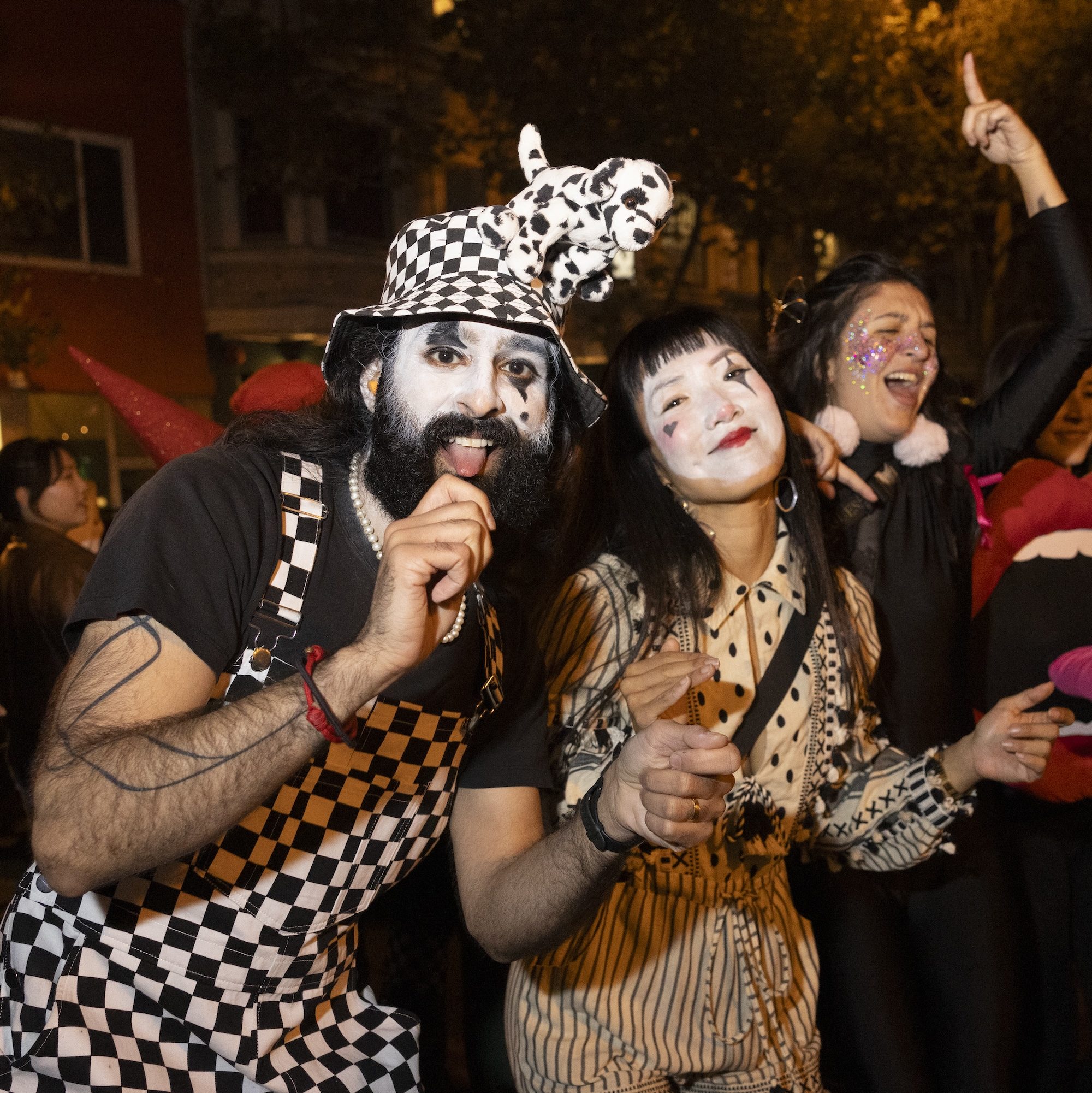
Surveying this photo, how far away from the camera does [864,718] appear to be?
7.69 feet

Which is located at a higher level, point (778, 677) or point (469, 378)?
point (469, 378)

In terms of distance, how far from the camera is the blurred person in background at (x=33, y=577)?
4.00 metres

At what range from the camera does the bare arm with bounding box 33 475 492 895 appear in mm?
1279

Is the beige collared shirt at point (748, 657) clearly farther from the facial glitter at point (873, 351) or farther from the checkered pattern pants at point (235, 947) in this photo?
the facial glitter at point (873, 351)

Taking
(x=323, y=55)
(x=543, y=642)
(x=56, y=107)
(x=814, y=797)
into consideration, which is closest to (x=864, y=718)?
(x=814, y=797)

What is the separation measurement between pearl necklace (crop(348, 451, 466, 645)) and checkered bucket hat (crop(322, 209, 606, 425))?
212 mm

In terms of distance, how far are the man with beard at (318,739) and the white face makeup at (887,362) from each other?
1.28m

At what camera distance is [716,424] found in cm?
218

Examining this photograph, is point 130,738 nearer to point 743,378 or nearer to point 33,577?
point 743,378

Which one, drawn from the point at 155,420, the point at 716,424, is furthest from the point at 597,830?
the point at 155,420

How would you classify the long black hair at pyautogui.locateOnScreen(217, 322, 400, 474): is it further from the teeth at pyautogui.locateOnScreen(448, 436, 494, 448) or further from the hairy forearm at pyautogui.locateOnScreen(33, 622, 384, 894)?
the hairy forearm at pyautogui.locateOnScreen(33, 622, 384, 894)

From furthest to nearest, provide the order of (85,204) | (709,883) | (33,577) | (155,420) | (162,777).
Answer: (85,204), (33,577), (155,420), (709,883), (162,777)

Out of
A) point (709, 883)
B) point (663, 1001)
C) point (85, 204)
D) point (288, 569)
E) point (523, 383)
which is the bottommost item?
point (663, 1001)

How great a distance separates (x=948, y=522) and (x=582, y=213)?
1.62 meters
